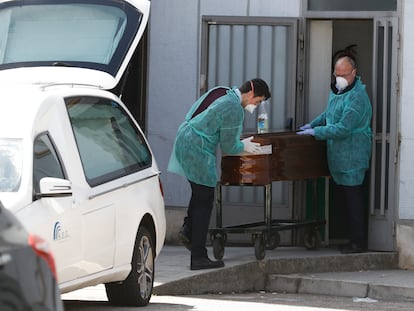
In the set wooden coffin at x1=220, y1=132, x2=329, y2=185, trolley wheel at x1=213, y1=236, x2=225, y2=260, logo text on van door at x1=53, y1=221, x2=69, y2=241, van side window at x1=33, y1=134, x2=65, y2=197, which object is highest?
van side window at x1=33, y1=134, x2=65, y2=197

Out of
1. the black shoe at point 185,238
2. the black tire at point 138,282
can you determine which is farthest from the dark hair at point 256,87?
the black tire at point 138,282

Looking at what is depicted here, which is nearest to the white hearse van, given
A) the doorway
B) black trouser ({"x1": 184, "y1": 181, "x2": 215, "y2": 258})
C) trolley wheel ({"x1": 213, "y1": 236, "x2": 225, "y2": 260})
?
black trouser ({"x1": 184, "y1": 181, "x2": 215, "y2": 258})

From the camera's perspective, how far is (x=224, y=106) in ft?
39.6

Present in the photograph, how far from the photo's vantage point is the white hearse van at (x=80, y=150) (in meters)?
9.12

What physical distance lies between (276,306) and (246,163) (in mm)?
1843

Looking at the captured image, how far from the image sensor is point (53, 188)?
29.5ft

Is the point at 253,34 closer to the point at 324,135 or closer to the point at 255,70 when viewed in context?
Answer: the point at 255,70

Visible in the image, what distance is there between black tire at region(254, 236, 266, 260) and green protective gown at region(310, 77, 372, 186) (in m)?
1.29

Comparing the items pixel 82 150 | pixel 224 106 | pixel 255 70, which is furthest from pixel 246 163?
pixel 82 150

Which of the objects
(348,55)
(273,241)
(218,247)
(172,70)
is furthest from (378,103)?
(218,247)

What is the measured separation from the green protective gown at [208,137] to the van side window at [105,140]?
121 cm

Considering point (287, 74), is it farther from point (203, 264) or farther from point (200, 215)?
point (203, 264)

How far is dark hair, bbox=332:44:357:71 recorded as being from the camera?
13.7 metres

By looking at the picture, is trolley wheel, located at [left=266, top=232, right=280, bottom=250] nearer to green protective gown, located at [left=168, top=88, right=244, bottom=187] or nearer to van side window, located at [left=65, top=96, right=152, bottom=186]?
green protective gown, located at [left=168, top=88, right=244, bottom=187]
